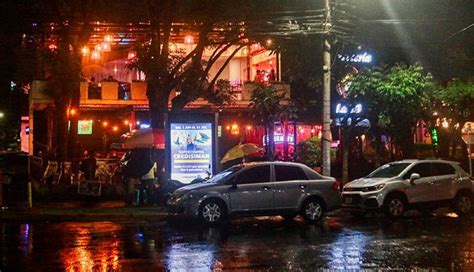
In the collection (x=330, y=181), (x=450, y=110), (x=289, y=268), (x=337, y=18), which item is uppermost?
(x=337, y=18)

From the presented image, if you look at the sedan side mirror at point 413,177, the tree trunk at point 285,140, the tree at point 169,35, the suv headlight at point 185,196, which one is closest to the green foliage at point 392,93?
the tree at point 169,35

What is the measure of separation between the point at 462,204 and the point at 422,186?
5.24 ft

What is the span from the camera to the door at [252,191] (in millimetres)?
15500

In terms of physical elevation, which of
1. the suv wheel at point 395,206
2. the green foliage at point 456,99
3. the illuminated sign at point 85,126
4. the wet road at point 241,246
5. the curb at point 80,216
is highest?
the green foliage at point 456,99

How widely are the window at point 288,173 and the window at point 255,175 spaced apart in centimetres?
29

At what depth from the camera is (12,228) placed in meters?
15.1

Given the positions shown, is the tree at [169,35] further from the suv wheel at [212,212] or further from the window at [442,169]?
the window at [442,169]

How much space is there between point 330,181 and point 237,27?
755 cm

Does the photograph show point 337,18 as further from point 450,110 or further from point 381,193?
point 450,110

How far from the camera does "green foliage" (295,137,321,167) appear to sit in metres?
26.9

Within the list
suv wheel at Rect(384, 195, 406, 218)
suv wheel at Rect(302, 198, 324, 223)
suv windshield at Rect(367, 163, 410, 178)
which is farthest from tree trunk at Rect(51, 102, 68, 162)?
suv wheel at Rect(384, 195, 406, 218)

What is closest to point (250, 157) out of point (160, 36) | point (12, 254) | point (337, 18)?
point (160, 36)

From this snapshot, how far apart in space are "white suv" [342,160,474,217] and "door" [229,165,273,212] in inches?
126

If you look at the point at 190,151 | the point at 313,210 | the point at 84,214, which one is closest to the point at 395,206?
the point at 313,210
